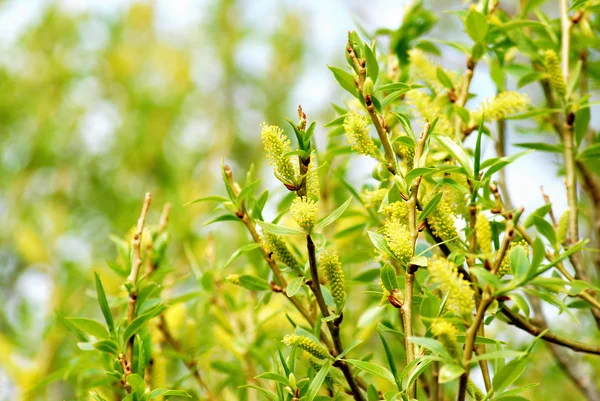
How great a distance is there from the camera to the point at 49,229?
1.80m

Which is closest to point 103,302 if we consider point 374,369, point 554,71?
point 374,369

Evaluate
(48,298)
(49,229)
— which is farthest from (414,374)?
(49,229)

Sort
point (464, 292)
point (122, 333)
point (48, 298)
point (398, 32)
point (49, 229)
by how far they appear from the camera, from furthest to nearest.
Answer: point (49, 229) → point (48, 298) → point (398, 32) → point (122, 333) → point (464, 292)

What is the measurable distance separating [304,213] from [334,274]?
63 mm

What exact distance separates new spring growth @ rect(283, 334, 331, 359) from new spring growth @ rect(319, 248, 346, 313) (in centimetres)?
3

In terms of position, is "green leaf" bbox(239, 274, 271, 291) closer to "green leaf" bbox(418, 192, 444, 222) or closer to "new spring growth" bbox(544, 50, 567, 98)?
"green leaf" bbox(418, 192, 444, 222)

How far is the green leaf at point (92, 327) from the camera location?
1.70 feet

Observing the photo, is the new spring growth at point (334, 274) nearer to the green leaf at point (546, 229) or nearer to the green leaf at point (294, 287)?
the green leaf at point (294, 287)

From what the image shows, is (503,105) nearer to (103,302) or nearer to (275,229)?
(275,229)

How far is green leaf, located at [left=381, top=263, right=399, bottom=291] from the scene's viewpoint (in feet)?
Result: 1.39

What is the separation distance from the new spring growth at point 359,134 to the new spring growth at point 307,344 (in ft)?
0.47

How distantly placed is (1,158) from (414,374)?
6.72 feet

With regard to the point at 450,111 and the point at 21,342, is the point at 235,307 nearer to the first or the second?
the point at 450,111

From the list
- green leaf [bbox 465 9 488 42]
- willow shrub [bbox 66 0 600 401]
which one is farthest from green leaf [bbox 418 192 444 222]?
green leaf [bbox 465 9 488 42]
